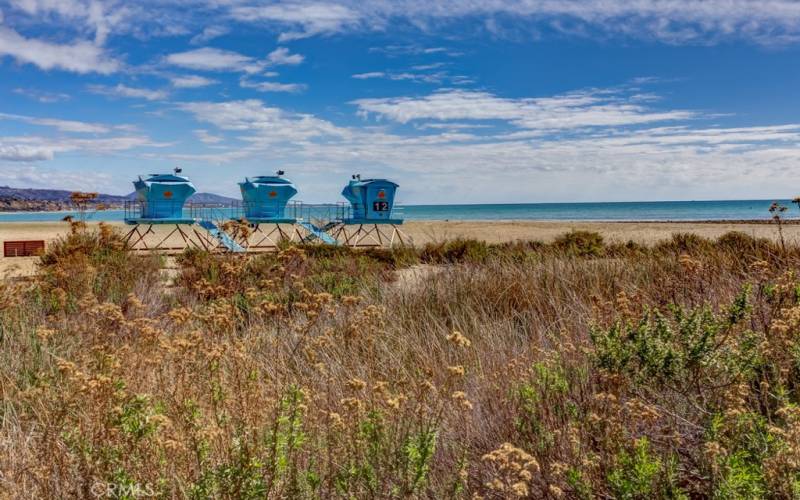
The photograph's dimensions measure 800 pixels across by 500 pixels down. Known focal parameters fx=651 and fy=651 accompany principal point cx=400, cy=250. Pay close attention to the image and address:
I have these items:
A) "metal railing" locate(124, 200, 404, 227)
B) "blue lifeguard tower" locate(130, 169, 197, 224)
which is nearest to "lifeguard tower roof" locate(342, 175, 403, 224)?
"metal railing" locate(124, 200, 404, 227)

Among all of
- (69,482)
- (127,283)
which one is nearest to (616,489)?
(69,482)

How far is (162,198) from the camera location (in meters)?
20.3

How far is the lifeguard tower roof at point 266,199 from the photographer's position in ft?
69.3

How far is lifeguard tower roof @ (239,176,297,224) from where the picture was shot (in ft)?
69.3

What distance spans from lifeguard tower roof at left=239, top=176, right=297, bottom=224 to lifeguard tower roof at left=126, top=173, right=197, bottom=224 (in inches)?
66.4

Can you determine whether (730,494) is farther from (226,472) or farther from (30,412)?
(30,412)

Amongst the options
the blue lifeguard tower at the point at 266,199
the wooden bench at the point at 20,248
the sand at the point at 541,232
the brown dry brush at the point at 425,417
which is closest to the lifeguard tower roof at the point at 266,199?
the blue lifeguard tower at the point at 266,199

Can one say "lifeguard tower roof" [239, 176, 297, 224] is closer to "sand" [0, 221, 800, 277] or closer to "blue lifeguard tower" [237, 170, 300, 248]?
"blue lifeguard tower" [237, 170, 300, 248]

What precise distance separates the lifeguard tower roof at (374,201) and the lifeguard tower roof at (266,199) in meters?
2.13

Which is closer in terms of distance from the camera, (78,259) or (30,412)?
(30,412)

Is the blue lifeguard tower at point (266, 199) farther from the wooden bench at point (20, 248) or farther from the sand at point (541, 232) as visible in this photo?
the wooden bench at point (20, 248)

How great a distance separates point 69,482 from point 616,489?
2175mm

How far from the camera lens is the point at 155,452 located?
2734mm

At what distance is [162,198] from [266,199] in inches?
125
